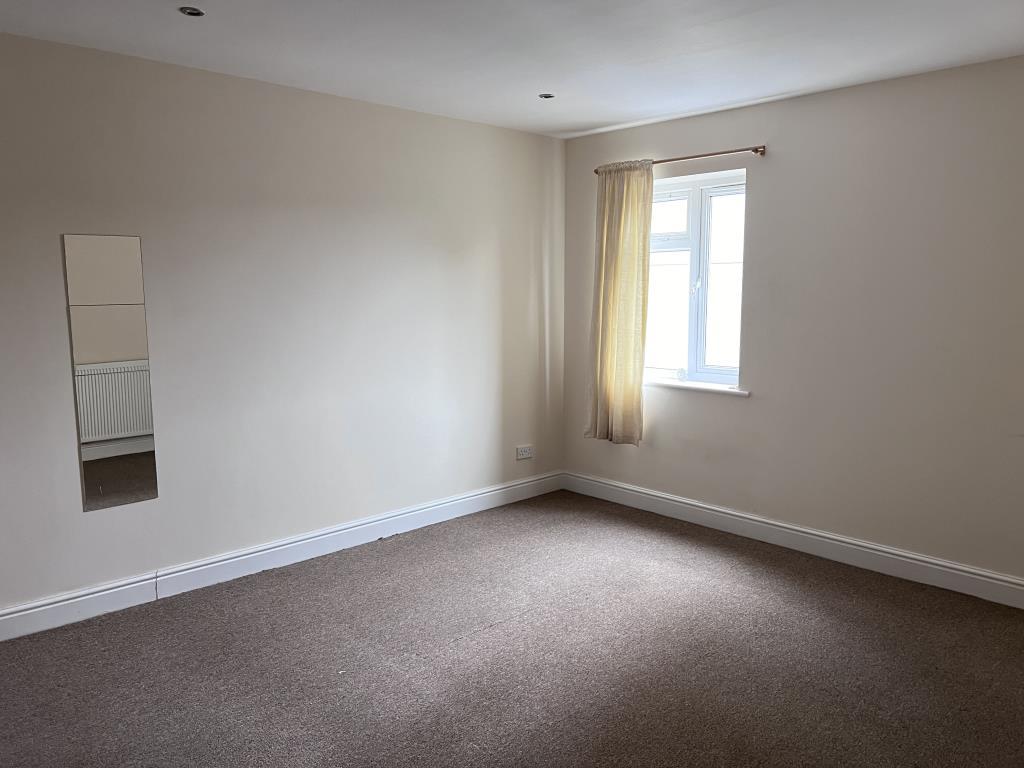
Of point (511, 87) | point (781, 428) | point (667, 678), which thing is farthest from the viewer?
point (781, 428)

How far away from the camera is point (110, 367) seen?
11.1 ft

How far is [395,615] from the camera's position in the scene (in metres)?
3.39

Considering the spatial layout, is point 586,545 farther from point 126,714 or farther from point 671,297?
point 126,714

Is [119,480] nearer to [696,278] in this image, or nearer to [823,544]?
[696,278]

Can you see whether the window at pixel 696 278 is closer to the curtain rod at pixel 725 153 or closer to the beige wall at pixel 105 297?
the curtain rod at pixel 725 153

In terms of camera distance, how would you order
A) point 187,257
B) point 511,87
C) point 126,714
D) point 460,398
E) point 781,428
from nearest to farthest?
point 126,714
point 187,257
point 511,87
point 781,428
point 460,398

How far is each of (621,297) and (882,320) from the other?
158cm

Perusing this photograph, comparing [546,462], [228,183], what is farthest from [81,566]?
[546,462]

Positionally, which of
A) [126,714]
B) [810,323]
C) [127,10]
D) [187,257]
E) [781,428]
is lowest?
[126,714]

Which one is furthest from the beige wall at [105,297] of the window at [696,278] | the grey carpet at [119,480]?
the window at [696,278]

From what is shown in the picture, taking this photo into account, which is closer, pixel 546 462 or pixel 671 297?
pixel 671 297

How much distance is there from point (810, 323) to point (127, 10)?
11.5 feet

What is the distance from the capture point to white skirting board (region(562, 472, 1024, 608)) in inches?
138

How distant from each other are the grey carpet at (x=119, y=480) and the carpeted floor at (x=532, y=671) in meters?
0.53
